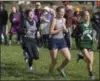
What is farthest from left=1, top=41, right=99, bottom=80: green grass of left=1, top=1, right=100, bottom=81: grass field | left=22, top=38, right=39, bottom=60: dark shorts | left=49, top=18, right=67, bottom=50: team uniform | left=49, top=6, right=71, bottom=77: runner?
left=49, top=18, right=67, bottom=50: team uniform

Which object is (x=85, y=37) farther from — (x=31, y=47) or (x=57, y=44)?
(x=31, y=47)

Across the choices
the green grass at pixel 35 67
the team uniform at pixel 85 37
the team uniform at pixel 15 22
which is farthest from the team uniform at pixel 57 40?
the team uniform at pixel 15 22

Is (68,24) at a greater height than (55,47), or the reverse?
(55,47)

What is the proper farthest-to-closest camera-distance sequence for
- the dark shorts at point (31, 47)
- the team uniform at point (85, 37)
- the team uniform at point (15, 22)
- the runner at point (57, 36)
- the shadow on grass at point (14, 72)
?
1. the team uniform at point (15, 22)
2. the dark shorts at point (31, 47)
3. the shadow on grass at point (14, 72)
4. the team uniform at point (85, 37)
5. the runner at point (57, 36)

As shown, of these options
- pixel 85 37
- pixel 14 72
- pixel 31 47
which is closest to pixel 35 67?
pixel 14 72

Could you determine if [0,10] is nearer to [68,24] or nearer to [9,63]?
[68,24]

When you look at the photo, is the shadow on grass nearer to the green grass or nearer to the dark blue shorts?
the green grass

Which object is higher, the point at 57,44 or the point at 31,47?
the point at 57,44

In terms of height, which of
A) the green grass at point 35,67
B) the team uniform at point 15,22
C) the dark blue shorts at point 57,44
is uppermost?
the dark blue shorts at point 57,44

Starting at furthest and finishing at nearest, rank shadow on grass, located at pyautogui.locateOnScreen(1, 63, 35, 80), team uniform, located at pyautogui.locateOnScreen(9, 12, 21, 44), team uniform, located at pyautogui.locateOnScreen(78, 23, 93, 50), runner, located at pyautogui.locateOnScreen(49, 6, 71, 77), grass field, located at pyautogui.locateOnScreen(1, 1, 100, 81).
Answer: team uniform, located at pyautogui.locateOnScreen(9, 12, 21, 44), shadow on grass, located at pyautogui.locateOnScreen(1, 63, 35, 80), grass field, located at pyautogui.locateOnScreen(1, 1, 100, 81), team uniform, located at pyautogui.locateOnScreen(78, 23, 93, 50), runner, located at pyautogui.locateOnScreen(49, 6, 71, 77)

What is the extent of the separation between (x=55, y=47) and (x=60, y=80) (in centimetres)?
86

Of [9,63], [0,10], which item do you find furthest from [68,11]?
[9,63]

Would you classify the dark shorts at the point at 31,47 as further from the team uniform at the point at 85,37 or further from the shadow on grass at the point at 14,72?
the team uniform at the point at 85,37

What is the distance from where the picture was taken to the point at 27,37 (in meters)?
11.7
